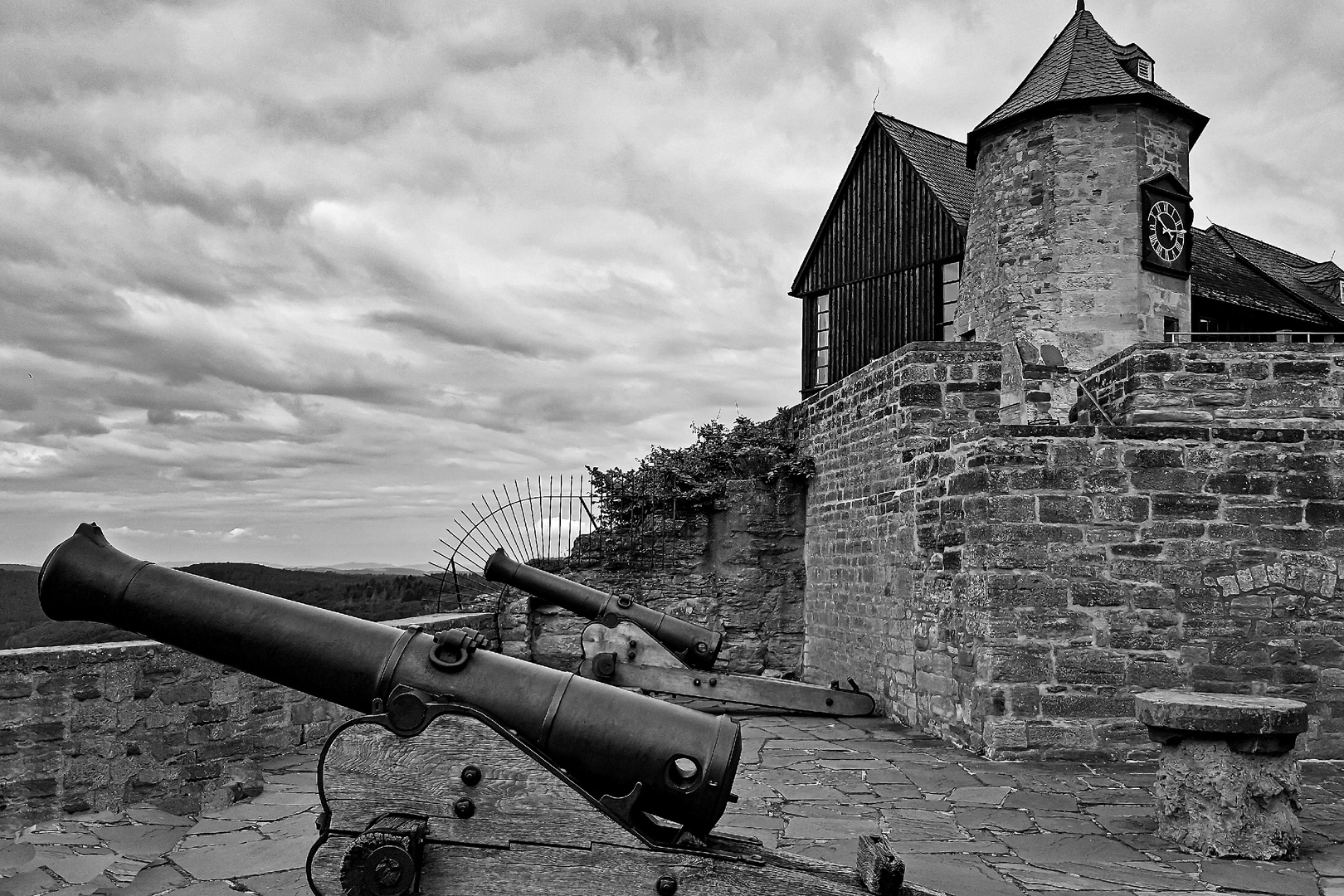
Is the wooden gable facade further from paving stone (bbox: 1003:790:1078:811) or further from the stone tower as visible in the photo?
paving stone (bbox: 1003:790:1078:811)

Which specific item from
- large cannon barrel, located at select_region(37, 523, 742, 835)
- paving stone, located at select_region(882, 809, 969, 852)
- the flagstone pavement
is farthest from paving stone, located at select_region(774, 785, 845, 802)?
large cannon barrel, located at select_region(37, 523, 742, 835)

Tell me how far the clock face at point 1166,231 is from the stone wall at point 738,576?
8152mm

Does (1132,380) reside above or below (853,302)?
Result: below

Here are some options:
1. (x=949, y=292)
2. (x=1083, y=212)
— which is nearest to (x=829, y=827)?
(x=1083, y=212)

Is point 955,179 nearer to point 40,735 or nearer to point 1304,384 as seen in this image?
point 1304,384

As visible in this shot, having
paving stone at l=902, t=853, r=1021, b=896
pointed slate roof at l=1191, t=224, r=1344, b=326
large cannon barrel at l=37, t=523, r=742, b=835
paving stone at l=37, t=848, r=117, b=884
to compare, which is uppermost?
pointed slate roof at l=1191, t=224, r=1344, b=326

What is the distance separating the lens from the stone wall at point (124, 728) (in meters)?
5.08

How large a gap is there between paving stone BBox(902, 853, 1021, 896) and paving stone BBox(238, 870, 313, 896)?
2.38 metres

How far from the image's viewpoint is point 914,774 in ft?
20.5

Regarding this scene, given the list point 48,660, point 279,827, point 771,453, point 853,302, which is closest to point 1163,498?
point 771,453

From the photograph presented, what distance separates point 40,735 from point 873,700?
6259mm

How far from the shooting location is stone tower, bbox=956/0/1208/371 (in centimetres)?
1525

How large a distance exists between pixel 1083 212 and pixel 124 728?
14436 millimetres

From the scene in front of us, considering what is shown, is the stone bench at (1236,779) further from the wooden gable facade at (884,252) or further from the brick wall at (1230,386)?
the wooden gable facade at (884,252)
